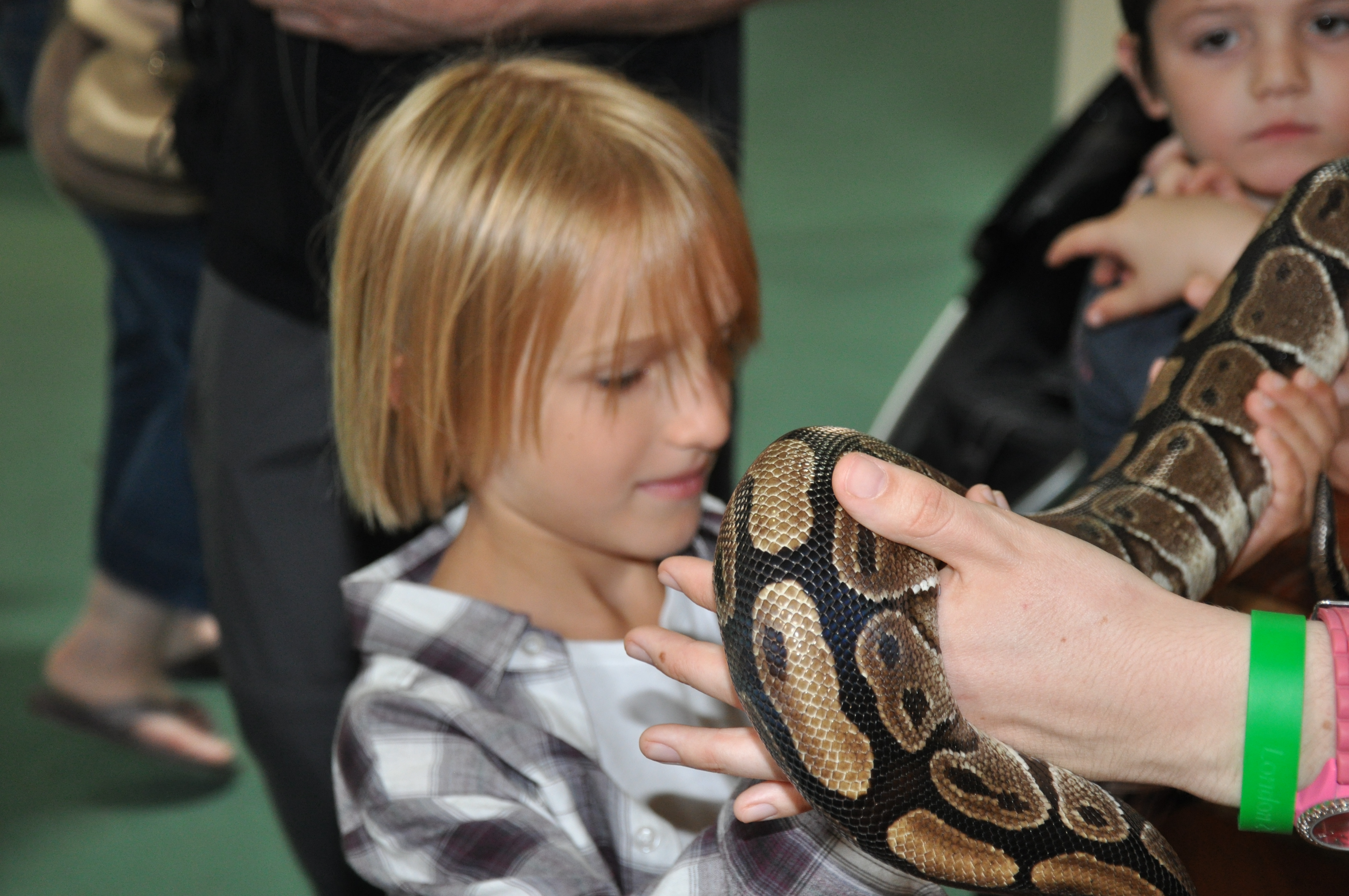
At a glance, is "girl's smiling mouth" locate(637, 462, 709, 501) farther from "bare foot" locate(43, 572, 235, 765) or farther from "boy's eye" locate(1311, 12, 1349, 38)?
"bare foot" locate(43, 572, 235, 765)

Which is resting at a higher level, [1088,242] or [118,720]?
[1088,242]

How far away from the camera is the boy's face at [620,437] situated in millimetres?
1287

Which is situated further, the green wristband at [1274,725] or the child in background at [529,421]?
the child in background at [529,421]

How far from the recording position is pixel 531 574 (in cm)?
145

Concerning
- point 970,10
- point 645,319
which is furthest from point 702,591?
point 970,10

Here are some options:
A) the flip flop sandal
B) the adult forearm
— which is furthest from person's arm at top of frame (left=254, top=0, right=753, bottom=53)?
the flip flop sandal

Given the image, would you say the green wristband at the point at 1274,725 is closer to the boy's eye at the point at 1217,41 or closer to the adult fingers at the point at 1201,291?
the adult fingers at the point at 1201,291

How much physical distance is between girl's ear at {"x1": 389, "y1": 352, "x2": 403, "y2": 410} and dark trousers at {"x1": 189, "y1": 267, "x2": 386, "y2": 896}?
41 centimetres

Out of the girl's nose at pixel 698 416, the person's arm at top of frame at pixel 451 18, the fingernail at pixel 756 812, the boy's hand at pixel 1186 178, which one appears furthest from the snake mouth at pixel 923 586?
the boy's hand at pixel 1186 178

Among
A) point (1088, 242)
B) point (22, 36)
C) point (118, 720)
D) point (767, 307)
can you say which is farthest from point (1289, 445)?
point (767, 307)

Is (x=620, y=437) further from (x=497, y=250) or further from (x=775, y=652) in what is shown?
(x=775, y=652)

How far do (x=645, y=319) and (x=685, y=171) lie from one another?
0.20m

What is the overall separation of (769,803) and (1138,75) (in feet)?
4.77

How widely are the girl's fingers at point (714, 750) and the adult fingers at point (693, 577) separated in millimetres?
105
